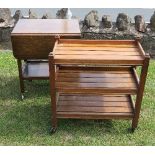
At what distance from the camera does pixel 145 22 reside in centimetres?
452

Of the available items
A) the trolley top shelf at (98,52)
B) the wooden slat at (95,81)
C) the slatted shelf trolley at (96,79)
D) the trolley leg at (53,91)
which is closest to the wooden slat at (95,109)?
the slatted shelf trolley at (96,79)

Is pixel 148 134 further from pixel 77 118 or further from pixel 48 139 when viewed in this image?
pixel 48 139

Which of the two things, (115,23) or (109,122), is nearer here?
(109,122)

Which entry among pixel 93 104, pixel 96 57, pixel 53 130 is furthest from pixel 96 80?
pixel 53 130

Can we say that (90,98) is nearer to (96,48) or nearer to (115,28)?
(96,48)

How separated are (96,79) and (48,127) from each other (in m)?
0.58

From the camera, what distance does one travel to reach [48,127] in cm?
306

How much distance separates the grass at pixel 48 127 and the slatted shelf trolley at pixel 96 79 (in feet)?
0.38

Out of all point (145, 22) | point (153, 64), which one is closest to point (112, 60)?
point (153, 64)

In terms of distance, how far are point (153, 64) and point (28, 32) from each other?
68.5 inches

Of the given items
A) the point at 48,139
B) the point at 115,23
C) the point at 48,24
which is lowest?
the point at 48,139

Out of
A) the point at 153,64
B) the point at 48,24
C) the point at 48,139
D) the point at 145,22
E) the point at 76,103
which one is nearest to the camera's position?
the point at 48,139

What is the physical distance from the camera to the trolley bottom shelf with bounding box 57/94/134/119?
2926 mm

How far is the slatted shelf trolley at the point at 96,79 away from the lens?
2667 millimetres
